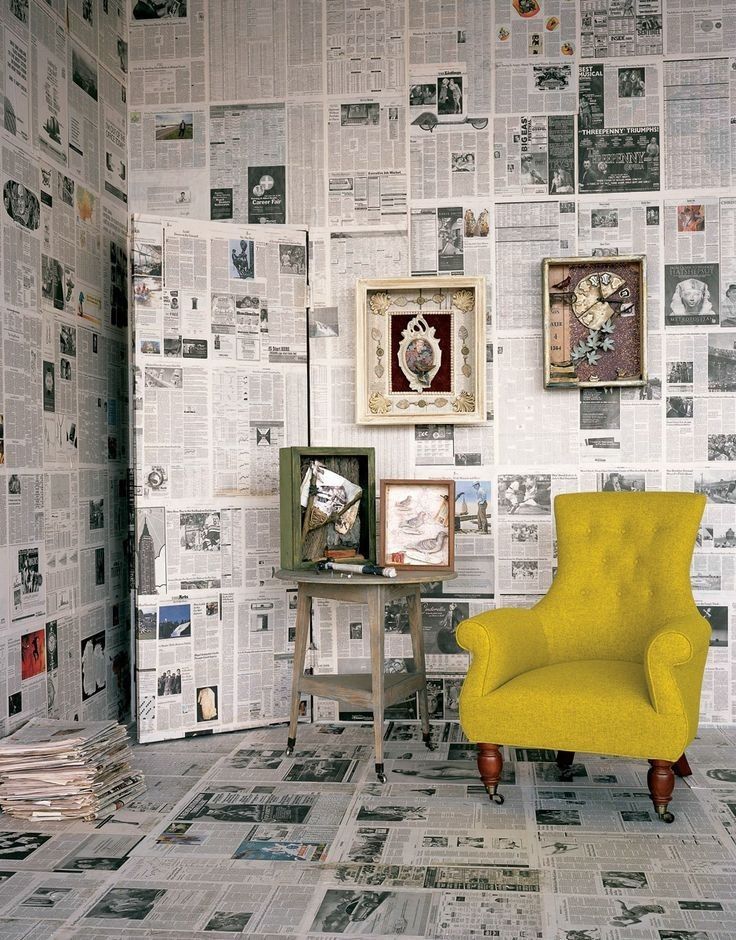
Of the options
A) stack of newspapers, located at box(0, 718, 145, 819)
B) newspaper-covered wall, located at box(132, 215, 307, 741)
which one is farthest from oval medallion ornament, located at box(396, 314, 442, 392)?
stack of newspapers, located at box(0, 718, 145, 819)

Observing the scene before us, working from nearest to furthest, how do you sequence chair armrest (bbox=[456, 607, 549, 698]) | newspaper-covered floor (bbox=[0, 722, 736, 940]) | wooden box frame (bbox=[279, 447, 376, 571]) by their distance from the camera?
newspaper-covered floor (bbox=[0, 722, 736, 940]) < chair armrest (bbox=[456, 607, 549, 698]) < wooden box frame (bbox=[279, 447, 376, 571])

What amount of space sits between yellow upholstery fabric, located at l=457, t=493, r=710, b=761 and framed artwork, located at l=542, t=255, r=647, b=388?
605mm

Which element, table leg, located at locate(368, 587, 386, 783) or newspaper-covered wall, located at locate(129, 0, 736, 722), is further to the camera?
newspaper-covered wall, located at locate(129, 0, 736, 722)

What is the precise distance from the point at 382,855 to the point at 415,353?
200cm

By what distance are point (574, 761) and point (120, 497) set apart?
204cm

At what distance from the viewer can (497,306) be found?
3789mm

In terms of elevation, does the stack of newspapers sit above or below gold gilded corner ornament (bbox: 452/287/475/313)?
below

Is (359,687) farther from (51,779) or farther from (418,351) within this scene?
(418,351)

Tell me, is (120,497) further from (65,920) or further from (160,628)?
(65,920)

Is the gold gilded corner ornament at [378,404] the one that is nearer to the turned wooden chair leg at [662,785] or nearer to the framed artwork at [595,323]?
the framed artwork at [595,323]

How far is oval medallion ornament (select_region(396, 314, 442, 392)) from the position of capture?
3773mm

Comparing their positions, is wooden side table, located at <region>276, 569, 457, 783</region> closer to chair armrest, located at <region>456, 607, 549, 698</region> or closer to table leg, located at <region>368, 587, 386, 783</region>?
table leg, located at <region>368, 587, 386, 783</region>

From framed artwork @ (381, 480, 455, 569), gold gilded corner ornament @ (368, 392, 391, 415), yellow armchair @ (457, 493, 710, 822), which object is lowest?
yellow armchair @ (457, 493, 710, 822)

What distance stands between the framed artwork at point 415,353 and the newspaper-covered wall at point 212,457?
0.27m
